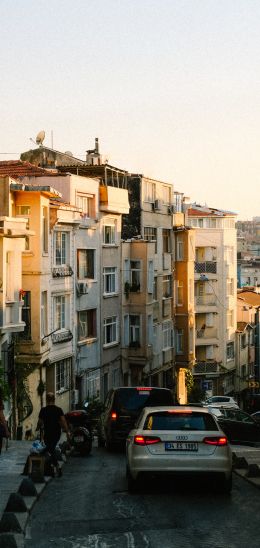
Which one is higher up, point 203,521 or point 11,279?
point 11,279

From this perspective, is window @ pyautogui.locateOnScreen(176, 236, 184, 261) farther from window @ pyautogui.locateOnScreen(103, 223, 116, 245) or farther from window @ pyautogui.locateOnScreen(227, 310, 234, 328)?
window @ pyautogui.locateOnScreen(227, 310, 234, 328)

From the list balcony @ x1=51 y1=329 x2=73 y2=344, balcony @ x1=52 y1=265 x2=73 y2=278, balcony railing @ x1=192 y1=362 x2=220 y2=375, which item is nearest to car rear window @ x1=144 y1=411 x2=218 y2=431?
balcony @ x1=51 y1=329 x2=73 y2=344

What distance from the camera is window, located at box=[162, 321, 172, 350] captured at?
201 ft

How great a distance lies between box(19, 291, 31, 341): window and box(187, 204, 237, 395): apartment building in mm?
40535

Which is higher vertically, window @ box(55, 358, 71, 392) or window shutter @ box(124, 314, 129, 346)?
window shutter @ box(124, 314, 129, 346)

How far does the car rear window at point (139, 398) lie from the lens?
25250 millimetres

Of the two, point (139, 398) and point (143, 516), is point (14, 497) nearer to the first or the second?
point (143, 516)

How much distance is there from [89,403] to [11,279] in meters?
12.6

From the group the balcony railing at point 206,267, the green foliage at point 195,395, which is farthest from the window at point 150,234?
the balcony railing at point 206,267

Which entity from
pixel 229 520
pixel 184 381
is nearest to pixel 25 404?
pixel 229 520

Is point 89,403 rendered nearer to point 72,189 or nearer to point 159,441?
point 72,189

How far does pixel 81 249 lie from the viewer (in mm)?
46562

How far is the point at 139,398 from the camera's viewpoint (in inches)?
998

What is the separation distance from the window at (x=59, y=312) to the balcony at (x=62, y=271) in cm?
98
